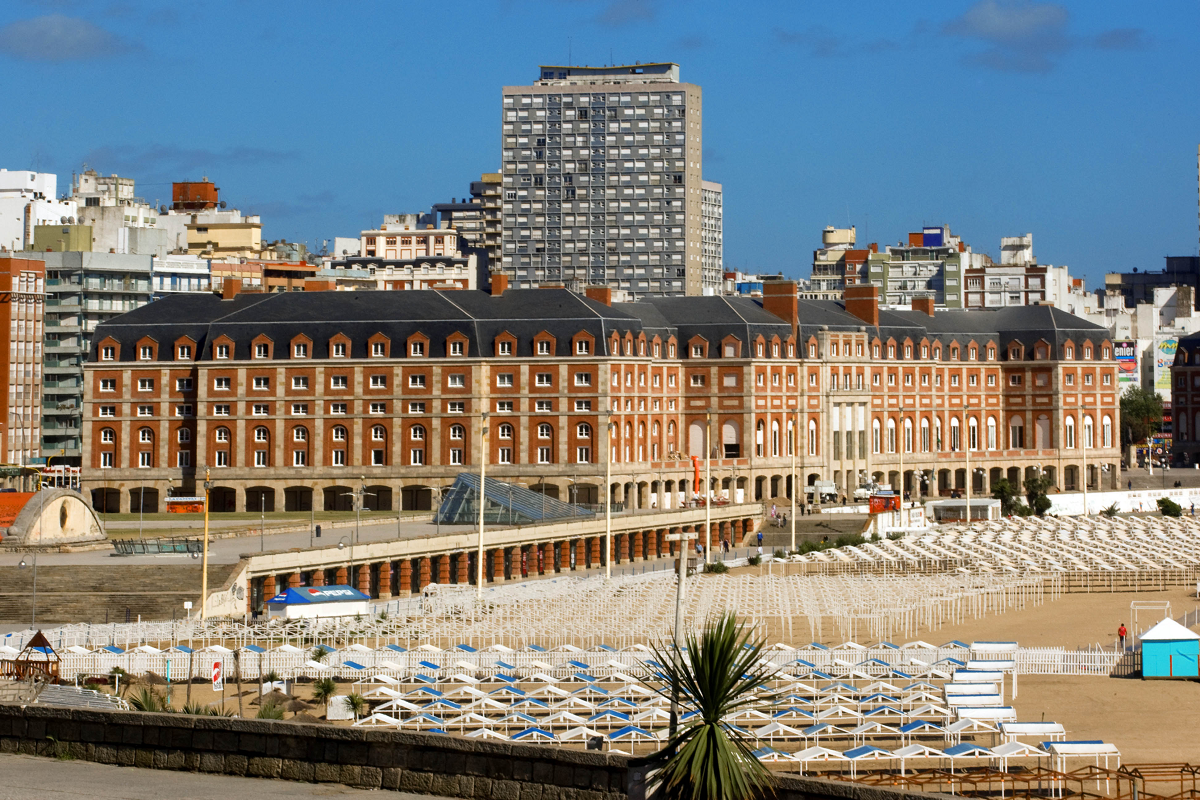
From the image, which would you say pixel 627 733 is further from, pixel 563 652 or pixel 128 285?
pixel 128 285

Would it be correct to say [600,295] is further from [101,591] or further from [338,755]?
[338,755]

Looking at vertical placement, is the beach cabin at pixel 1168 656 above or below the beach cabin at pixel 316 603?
below

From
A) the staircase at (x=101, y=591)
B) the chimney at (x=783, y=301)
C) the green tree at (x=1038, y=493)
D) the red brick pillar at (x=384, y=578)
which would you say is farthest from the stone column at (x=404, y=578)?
the green tree at (x=1038, y=493)

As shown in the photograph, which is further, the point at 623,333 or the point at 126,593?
the point at 623,333

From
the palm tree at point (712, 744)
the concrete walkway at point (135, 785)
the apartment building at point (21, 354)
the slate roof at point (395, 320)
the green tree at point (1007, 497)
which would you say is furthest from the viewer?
the apartment building at point (21, 354)

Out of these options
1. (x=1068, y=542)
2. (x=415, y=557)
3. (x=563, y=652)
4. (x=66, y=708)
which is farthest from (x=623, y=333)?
(x=66, y=708)

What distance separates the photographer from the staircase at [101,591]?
76625 millimetres

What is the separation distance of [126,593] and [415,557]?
1938cm

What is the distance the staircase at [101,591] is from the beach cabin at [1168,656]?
117 feet

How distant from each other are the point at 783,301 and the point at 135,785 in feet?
419

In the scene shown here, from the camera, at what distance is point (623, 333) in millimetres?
136500

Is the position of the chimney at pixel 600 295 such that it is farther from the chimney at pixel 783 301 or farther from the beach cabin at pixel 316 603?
the beach cabin at pixel 316 603

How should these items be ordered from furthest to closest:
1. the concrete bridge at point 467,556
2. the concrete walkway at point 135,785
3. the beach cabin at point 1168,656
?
1. the concrete bridge at point 467,556
2. the beach cabin at point 1168,656
3. the concrete walkway at point 135,785

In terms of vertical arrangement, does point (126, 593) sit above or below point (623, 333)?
below
